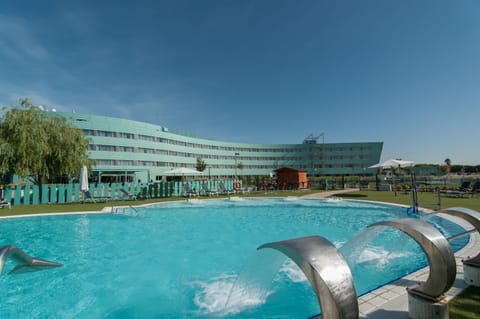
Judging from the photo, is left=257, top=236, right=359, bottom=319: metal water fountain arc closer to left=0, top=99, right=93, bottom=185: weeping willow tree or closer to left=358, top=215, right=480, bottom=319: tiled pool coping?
left=358, top=215, right=480, bottom=319: tiled pool coping

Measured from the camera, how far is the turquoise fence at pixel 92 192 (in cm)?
1486

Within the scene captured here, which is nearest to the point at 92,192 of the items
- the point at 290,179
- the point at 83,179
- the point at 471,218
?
the point at 83,179

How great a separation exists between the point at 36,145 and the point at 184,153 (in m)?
36.7

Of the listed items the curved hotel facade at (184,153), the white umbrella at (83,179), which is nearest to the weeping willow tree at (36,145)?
the white umbrella at (83,179)

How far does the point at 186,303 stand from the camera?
173 inches

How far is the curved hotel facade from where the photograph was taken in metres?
36.9

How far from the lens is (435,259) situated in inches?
95.3

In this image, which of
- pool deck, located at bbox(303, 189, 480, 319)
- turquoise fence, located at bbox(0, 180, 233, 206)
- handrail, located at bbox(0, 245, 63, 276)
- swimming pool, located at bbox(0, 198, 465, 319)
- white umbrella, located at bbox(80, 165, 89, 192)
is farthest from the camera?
white umbrella, located at bbox(80, 165, 89, 192)

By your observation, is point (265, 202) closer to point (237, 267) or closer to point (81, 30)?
point (237, 267)

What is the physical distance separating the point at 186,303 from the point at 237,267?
1978 millimetres

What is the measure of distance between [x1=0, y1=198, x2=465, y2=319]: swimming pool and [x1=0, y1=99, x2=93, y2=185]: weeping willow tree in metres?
7.26

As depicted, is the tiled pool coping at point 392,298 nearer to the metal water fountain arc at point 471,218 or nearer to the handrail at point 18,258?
the metal water fountain arc at point 471,218

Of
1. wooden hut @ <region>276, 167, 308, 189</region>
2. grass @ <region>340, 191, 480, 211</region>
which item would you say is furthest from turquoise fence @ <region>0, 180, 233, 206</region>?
grass @ <region>340, 191, 480, 211</region>

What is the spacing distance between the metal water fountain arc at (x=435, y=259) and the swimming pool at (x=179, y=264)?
0.92 meters
